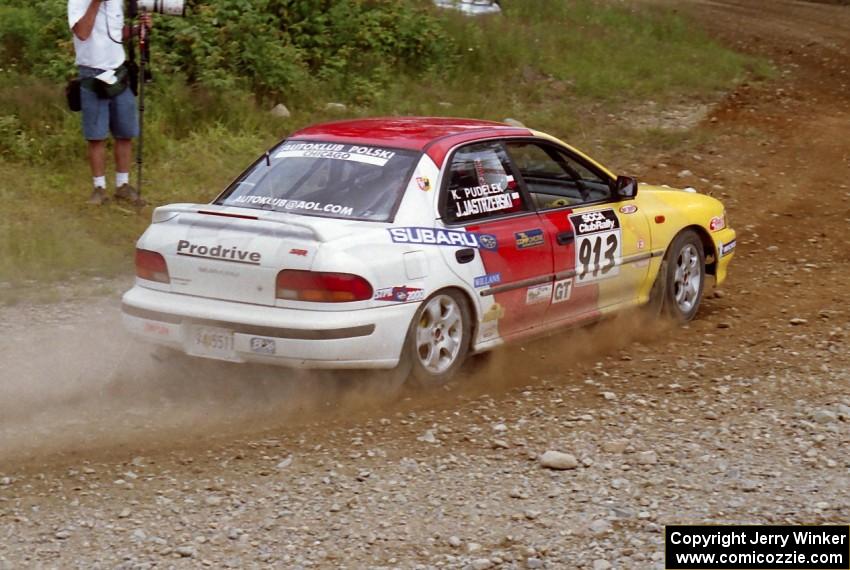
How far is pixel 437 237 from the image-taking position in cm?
705

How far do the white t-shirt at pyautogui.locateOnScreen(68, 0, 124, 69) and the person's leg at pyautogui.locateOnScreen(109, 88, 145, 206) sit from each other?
318 mm

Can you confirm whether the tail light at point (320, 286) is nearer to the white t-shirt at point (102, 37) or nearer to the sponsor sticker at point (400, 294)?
the sponsor sticker at point (400, 294)

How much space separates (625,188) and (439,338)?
6.15 feet

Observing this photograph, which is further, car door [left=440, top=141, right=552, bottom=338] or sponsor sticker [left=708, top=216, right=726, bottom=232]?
sponsor sticker [left=708, top=216, right=726, bottom=232]

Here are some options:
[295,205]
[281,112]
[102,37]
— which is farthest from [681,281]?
[281,112]

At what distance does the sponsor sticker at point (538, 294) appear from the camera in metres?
7.57

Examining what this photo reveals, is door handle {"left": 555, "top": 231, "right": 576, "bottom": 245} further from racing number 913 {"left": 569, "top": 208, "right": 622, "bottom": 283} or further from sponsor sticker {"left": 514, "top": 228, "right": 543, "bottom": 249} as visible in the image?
sponsor sticker {"left": 514, "top": 228, "right": 543, "bottom": 249}

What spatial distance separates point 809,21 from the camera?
80.7ft

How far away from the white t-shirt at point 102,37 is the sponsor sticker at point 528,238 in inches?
179

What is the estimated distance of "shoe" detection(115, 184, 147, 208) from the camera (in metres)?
11.1

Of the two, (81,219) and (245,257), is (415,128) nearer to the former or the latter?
(245,257)

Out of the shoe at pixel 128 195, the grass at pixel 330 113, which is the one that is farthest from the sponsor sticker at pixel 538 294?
the shoe at pixel 128 195

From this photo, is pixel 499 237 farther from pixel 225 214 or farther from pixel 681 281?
pixel 681 281

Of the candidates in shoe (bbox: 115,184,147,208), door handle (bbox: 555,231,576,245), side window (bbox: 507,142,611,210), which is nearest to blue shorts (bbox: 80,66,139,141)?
shoe (bbox: 115,184,147,208)
